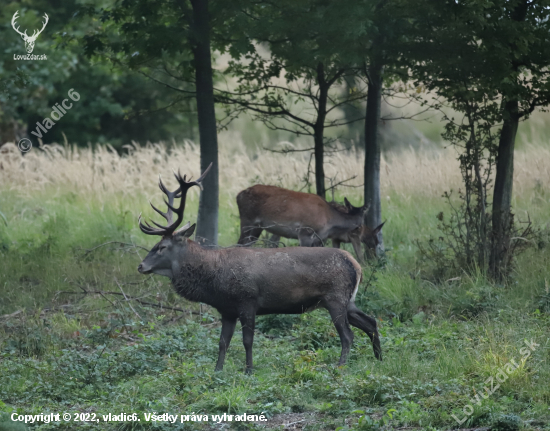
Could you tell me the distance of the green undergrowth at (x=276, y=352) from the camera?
20.7 ft

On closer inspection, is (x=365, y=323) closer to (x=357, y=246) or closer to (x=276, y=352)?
(x=276, y=352)

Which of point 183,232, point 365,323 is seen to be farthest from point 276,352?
point 183,232

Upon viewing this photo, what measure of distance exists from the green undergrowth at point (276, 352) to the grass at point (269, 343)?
0.06ft

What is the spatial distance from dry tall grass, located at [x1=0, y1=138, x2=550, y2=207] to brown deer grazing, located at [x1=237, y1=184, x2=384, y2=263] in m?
3.29

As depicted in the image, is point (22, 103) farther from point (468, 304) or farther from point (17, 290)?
point (468, 304)

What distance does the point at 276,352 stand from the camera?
847 cm

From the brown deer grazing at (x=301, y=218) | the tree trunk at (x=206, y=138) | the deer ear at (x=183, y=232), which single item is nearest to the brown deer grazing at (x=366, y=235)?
the brown deer grazing at (x=301, y=218)

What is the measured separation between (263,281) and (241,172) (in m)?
10.0

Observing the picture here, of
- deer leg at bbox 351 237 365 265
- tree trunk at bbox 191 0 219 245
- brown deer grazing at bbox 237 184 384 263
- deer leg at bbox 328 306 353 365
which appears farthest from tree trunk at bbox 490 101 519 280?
tree trunk at bbox 191 0 219 245

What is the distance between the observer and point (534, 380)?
6.70 metres

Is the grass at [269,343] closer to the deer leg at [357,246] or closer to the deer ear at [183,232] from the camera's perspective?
the deer leg at [357,246]

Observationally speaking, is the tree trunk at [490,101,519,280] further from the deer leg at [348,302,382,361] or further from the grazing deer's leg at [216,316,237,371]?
→ the grazing deer's leg at [216,316,237,371]

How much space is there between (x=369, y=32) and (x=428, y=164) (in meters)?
6.93

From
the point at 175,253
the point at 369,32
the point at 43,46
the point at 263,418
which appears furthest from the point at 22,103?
the point at 263,418
